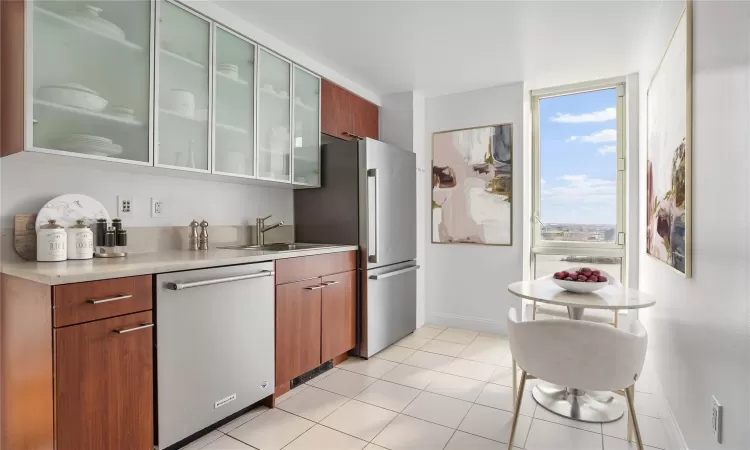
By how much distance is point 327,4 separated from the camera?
222 centimetres

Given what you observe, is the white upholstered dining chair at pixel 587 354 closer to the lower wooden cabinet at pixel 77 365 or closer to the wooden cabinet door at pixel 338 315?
the wooden cabinet door at pixel 338 315

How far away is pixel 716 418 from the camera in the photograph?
4.18 ft

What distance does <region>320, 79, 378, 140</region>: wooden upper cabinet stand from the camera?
3117 mm

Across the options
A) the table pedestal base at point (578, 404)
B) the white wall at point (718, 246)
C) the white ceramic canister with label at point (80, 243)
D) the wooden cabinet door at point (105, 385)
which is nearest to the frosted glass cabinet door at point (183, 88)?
the white ceramic canister with label at point (80, 243)

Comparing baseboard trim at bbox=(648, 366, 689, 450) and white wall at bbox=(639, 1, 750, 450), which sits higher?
white wall at bbox=(639, 1, 750, 450)

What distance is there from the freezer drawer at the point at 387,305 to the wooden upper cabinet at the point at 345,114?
1251 millimetres

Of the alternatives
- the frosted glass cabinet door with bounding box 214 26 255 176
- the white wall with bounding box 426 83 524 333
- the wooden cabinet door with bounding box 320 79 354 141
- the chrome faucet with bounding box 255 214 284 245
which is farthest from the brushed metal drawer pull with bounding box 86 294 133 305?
the white wall with bounding box 426 83 524 333

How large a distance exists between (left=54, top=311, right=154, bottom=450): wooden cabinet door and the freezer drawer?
163 cm

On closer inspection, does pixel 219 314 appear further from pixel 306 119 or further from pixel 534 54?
pixel 534 54

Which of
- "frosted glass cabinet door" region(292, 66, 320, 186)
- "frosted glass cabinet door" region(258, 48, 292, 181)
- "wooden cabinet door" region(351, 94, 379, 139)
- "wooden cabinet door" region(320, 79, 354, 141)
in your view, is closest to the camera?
"frosted glass cabinet door" region(258, 48, 292, 181)

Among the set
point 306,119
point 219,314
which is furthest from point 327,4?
point 219,314

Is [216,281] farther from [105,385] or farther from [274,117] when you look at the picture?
[274,117]

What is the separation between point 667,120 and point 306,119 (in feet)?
7.48

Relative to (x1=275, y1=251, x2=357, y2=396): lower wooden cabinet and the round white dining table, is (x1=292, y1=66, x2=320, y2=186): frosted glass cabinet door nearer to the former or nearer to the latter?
(x1=275, y1=251, x2=357, y2=396): lower wooden cabinet
